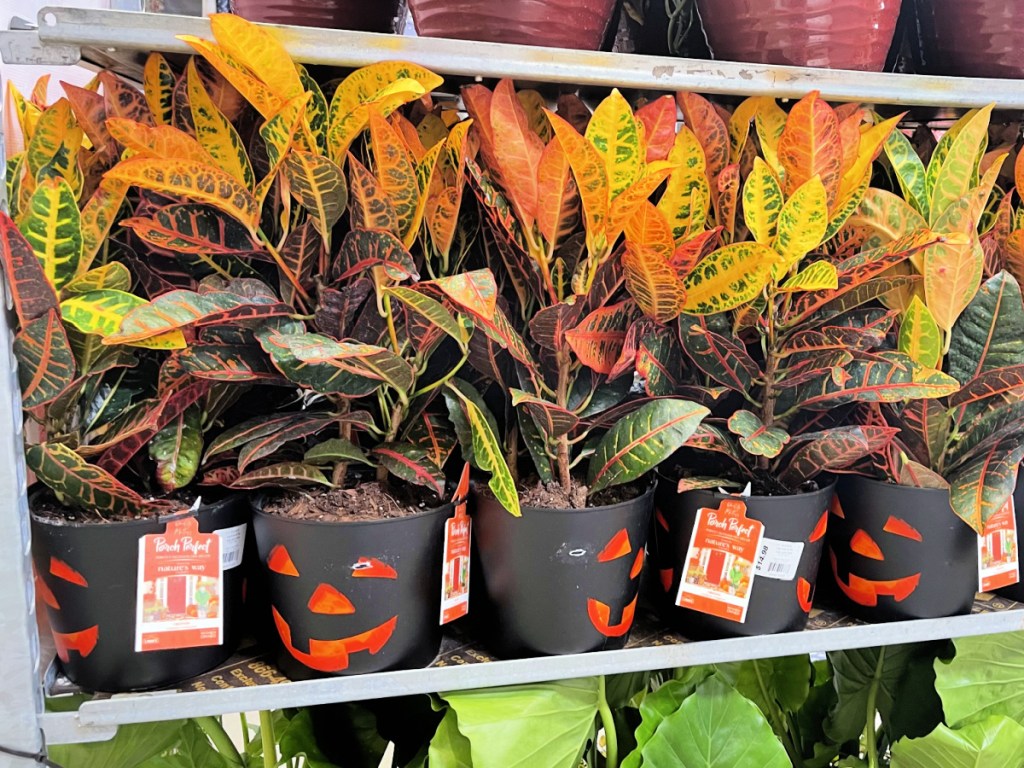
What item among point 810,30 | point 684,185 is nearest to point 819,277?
point 684,185

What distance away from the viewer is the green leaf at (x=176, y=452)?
772mm

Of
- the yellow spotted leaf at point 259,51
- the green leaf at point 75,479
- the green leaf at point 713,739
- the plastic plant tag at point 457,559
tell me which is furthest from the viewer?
the green leaf at point 713,739

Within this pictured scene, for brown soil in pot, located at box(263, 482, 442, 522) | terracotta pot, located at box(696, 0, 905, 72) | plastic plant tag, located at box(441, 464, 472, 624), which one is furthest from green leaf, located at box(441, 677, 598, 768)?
terracotta pot, located at box(696, 0, 905, 72)

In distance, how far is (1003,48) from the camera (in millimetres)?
915

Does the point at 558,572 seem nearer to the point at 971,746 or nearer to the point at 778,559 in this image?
the point at 778,559

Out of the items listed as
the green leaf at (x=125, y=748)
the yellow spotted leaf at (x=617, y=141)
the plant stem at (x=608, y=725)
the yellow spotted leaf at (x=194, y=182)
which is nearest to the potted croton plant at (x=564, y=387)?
the yellow spotted leaf at (x=617, y=141)

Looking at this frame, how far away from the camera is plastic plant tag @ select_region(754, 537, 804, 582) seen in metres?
0.85

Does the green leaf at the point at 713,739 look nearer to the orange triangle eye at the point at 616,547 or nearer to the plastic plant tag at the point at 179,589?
the orange triangle eye at the point at 616,547

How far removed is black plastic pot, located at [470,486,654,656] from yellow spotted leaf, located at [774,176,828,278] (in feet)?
1.05

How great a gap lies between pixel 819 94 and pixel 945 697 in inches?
32.2

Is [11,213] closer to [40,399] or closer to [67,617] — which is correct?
[40,399]

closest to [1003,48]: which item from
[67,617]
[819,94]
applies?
[819,94]

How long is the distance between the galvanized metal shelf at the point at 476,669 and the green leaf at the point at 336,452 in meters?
0.23

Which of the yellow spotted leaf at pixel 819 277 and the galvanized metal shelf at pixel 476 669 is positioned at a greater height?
the yellow spotted leaf at pixel 819 277
